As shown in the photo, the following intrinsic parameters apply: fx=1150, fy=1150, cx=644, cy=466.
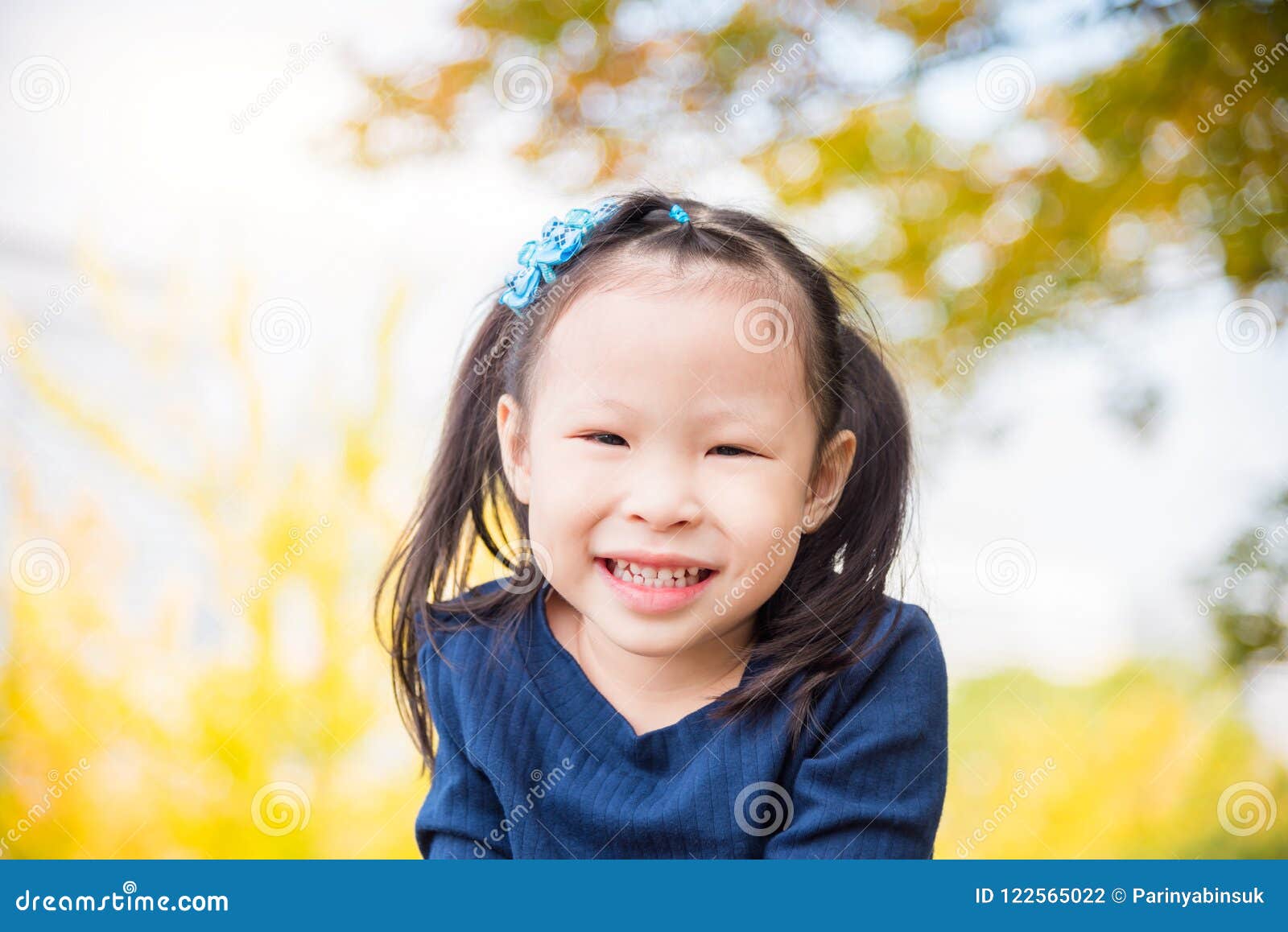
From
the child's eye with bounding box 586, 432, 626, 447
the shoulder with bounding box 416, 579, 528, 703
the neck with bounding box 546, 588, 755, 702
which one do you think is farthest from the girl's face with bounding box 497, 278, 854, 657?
the shoulder with bounding box 416, 579, 528, 703

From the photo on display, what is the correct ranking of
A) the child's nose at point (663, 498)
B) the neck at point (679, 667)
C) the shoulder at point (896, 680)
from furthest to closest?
1. the neck at point (679, 667)
2. the shoulder at point (896, 680)
3. the child's nose at point (663, 498)

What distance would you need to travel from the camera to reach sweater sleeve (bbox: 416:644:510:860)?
135 cm

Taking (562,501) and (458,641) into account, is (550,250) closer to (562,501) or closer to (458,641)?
(562,501)

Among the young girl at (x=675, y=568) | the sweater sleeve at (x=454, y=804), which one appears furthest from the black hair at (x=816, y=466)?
the sweater sleeve at (x=454, y=804)

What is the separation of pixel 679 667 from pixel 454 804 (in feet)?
1.03

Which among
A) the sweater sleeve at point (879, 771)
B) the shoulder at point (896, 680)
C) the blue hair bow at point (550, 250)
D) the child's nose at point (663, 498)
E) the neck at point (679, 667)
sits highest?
the blue hair bow at point (550, 250)

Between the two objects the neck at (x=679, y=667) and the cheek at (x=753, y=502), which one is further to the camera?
the neck at (x=679, y=667)

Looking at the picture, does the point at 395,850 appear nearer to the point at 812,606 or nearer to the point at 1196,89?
the point at 812,606

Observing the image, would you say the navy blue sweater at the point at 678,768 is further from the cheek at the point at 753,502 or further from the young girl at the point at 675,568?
the cheek at the point at 753,502

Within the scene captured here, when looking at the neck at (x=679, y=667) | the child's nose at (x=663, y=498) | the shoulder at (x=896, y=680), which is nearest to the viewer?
the child's nose at (x=663, y=498)

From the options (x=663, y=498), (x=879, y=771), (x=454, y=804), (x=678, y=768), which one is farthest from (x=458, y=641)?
(x=879, y=771)

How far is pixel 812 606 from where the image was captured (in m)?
1.38

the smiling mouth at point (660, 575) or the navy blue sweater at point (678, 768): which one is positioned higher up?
the smiling mouth at point (660, 575)

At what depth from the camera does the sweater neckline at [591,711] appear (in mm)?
1325
